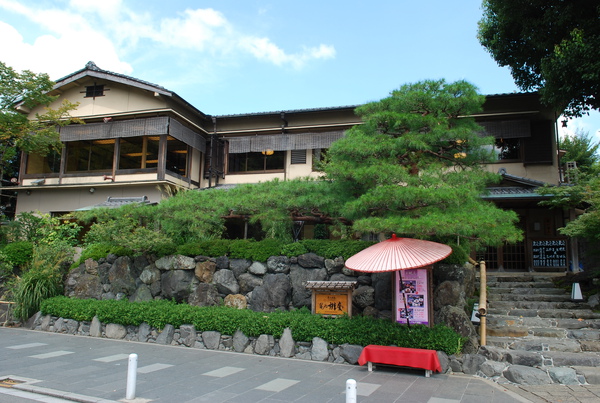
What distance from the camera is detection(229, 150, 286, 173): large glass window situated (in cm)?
1966

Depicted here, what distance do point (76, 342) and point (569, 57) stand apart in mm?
15383

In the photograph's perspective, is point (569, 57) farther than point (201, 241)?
No

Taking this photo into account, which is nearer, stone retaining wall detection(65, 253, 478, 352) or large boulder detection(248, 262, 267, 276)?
stone retaining wall detection(65, 253, 478, 352)

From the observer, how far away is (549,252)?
1509cm

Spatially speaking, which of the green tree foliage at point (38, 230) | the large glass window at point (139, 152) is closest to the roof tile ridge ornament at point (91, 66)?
the large glass window at point (139, 152)

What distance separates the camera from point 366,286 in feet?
33.4

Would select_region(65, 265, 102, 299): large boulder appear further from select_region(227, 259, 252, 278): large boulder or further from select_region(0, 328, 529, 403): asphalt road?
select_region(227, 259, 252, 278): large boulder

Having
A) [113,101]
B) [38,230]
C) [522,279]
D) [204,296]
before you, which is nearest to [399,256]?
[204,296]

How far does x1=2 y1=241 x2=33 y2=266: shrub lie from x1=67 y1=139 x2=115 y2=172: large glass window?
6.41m

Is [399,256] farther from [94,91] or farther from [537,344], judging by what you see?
[94,91]

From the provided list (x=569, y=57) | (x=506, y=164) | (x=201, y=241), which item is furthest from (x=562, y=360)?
(x=506, y=164)

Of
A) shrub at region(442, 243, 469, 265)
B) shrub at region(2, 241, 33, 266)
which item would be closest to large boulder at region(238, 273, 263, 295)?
shrub at region(442, 243, 469, 265)

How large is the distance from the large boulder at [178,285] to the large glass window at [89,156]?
11748 millimetres

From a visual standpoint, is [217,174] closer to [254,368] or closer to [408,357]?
[254,368]
